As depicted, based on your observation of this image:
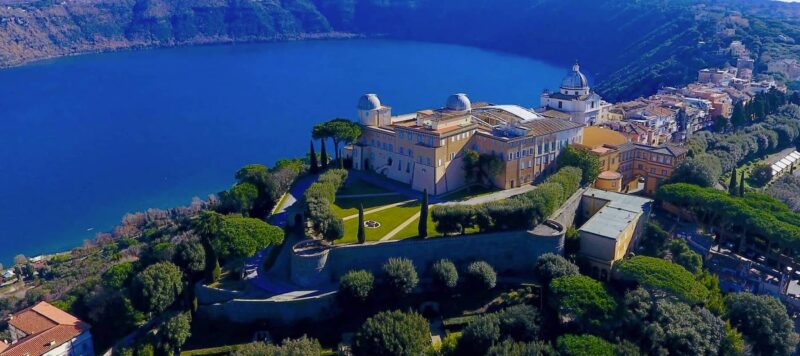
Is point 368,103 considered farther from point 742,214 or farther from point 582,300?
point 742,214

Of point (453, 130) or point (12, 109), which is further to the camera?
point (12, 109)

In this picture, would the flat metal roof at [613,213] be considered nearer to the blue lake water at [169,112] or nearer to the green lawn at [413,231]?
the green lawn at [413,231]

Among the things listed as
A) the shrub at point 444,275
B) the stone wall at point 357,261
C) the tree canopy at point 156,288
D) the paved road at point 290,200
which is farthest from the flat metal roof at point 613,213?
the tree canopy at point 156,288

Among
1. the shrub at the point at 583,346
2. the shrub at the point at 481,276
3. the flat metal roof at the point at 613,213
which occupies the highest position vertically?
the flat metal roof at the point at 613,213

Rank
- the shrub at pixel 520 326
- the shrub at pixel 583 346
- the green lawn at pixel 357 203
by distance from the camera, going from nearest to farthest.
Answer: the shrub at pixel 583 346 < the shrub at pixel 520 326 < the green lawn at pixel 357 203

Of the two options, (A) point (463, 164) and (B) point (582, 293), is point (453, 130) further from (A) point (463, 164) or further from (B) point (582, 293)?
(B) point (582, 293)

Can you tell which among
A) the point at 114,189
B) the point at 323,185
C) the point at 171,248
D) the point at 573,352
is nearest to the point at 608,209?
the point at 573,352

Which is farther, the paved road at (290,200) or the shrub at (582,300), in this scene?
the paved road at (290,200)
